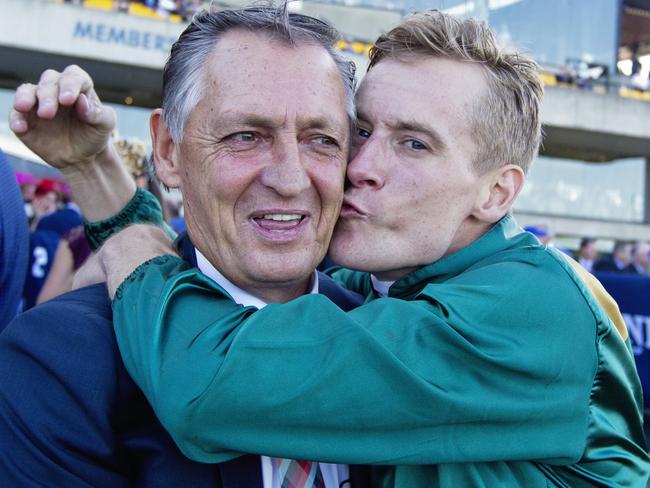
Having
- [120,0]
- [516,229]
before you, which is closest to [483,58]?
[516,229]

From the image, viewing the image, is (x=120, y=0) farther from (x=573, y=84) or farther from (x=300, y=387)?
(x=300, y=387)

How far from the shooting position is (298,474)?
1.59 metres

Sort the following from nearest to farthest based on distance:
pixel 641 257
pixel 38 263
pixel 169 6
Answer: pixel 38 263 < pixel 641 257 < pixel 169 6

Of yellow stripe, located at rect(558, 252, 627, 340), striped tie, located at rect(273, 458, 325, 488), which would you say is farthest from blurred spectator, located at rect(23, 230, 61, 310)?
yellow stripe, located at rect(558, 252, 627, 340)

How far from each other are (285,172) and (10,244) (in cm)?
95

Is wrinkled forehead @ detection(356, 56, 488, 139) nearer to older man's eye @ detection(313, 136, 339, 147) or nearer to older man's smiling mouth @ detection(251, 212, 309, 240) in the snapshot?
older man's eye @ detection(313, 136, 339, 147)

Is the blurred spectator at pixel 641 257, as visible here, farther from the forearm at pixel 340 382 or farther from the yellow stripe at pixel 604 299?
the forearm at pixel 340 382

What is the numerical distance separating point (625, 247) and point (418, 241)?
10.6 meters

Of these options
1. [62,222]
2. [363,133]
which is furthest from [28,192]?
[363,133]

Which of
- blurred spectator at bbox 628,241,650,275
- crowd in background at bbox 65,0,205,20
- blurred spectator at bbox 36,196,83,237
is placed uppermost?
blurred spectator at bbox 36,196,83,237

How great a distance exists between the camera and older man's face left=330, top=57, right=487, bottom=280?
1.87 metres

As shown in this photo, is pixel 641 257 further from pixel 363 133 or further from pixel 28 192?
pixel 363 133

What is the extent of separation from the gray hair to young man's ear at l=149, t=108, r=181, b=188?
5 cm

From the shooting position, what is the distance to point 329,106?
1.81m
